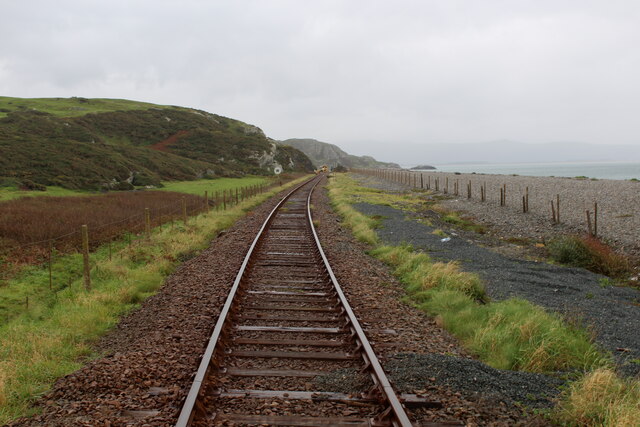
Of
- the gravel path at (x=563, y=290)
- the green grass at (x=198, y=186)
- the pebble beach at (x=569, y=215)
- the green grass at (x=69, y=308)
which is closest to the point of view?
the green grass at (x=69, y=308)

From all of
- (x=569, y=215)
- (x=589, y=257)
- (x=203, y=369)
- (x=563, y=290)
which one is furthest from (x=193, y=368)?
(x=569, y=215)

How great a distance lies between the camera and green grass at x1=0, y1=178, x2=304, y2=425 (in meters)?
5.27

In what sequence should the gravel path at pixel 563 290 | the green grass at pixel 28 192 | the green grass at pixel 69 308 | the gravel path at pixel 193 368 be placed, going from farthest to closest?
the green grass at pixel 28 192
the gravel path at pixel 563 290
the green grass at pixel 69 308
the gravel path at pixel 193 368

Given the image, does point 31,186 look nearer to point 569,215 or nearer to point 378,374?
point 378,374

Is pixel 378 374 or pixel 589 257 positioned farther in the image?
pixel 589 257

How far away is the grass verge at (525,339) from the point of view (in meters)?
4.36

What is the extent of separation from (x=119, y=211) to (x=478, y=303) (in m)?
17.6

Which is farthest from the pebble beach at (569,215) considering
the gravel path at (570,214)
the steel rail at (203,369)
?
the steel rail at (203,369)

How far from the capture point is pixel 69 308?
841cm

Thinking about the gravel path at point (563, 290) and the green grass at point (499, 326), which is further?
the gravel path at point (563, 290)

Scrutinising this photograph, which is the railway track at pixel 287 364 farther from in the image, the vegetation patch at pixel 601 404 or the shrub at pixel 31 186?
the shrub at pixel 31 186

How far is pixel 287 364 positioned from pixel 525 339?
3.20 m

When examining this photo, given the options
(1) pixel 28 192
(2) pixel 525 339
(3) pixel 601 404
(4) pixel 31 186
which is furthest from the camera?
(4) pixel 31 186

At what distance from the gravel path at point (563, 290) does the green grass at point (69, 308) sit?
6551mm
